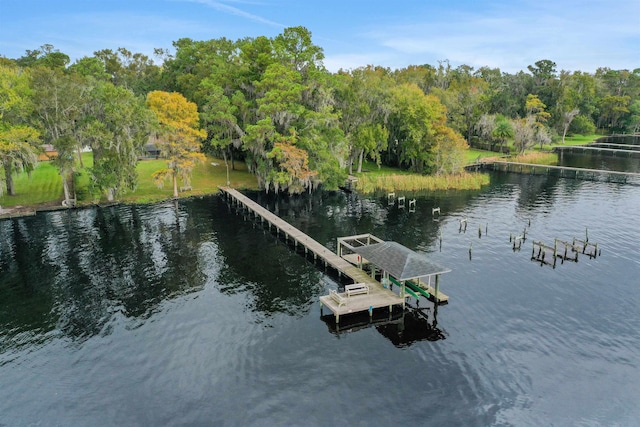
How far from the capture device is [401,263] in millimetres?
28609

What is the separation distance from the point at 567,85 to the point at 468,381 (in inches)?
4848

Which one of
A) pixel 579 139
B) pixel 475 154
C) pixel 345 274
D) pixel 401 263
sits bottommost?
pixel 345 274

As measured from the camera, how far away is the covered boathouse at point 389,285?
90.8 ft

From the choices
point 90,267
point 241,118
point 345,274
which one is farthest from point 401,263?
point 241,118

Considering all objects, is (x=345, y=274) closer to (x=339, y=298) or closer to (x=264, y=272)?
(x=339, y=298)

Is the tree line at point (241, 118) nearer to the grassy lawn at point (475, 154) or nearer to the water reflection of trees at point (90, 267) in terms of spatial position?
the grassy lawn at point (475, 154)

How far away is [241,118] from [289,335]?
46321mm

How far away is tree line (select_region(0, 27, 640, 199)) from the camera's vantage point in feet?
161

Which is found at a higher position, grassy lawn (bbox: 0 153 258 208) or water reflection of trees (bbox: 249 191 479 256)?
grassy lawn (bbox: 0 153 258 208)

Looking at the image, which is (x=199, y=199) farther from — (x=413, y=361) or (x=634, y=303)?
(x=634, y=303)

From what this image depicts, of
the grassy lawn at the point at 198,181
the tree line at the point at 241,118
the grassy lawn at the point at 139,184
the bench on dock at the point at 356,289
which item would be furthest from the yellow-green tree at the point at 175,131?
the bench on dock at the point at 356,289

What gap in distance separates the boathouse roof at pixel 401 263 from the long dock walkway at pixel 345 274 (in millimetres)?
1793

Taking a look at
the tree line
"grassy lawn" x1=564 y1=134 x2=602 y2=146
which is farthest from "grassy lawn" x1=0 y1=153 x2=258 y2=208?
"grassy lawn" x1=564 y1=134 x2=602 y2=146

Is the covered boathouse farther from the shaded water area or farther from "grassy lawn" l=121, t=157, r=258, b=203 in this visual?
"grassy lawn" l=121, t=157, r=258, b=203
